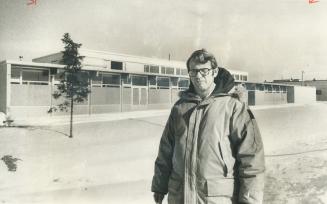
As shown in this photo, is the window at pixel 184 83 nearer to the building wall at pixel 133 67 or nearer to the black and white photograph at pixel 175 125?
the black and white photograph at pixel 175 125

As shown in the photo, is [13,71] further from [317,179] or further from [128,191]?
[317,179]

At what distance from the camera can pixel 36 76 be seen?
37.4ft

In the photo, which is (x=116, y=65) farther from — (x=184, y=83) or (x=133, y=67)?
(x=184, y=83)

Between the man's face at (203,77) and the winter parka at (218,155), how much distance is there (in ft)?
0.25

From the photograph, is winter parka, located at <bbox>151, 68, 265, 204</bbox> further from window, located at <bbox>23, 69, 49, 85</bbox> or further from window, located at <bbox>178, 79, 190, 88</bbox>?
window, located at <bbox>23, 69, 49, 85</bbox>

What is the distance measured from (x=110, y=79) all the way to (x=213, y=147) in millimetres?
11368

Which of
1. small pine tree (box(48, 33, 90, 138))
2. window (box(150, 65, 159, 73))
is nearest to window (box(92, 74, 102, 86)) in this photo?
small pine tree (box(48, 33, 90, 138))

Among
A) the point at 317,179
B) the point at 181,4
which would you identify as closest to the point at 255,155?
the point at 317,179

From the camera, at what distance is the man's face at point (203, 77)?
2289 mm

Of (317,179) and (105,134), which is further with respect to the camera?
(105,134)

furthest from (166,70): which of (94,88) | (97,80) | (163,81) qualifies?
(94,88)

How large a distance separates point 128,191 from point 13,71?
25.3 ft

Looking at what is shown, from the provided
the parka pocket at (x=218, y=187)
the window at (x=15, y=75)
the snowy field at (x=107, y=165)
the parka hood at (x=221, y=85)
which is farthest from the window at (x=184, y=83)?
the parka pocket at (x=218, y=187)

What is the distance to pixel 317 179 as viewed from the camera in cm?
491
